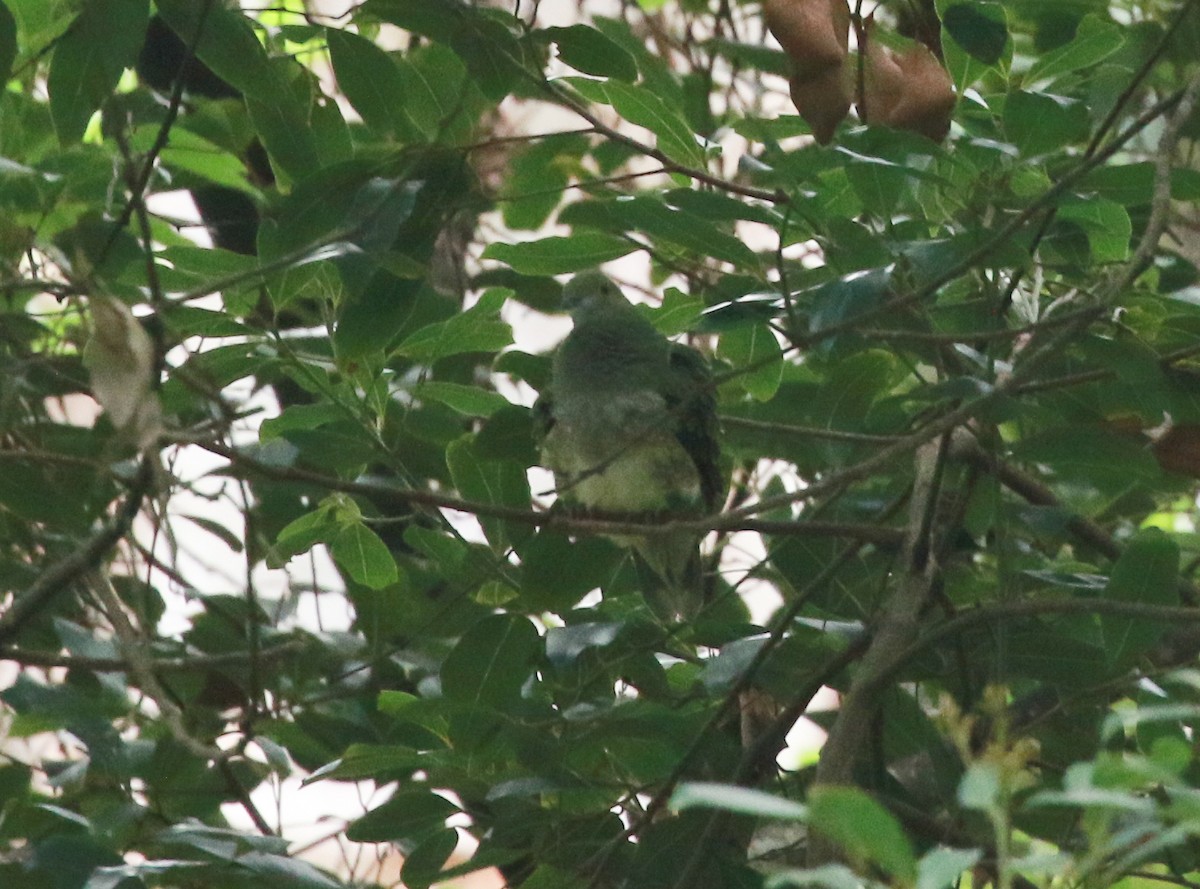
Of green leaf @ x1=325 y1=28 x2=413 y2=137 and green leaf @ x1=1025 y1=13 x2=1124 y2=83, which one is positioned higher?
green leaf @ x1=325 y1=28 x2=413 y2=137

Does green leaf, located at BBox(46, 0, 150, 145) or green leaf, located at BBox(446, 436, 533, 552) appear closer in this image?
green leaf, located at BBox(46, 0, 150, 145)

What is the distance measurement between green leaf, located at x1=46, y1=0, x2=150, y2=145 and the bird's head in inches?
48.6

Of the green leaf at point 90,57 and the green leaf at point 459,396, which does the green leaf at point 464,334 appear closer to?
the green leaf at point 459,396

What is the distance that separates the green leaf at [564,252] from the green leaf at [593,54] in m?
0.29

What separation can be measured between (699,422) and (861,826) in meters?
1.88

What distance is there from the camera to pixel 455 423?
2.68 m

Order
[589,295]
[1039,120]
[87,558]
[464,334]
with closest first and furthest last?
[87,558] → [1039,120] → [464,334] → [589,295]

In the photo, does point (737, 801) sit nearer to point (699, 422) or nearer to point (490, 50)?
point (490, 50)

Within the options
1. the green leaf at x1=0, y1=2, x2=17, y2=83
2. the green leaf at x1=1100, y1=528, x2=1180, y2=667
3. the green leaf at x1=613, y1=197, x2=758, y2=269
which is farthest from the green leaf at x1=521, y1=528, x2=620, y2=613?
the green leaf at x1=0, y1=2, x2=17, y2=83

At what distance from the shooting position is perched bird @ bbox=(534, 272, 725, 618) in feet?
9.37

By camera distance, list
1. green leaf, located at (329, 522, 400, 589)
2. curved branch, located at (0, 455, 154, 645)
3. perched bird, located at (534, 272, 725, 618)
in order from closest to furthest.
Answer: curved branch, located at (0, 455, 154, 645)
green leaf, located at (329, 522, 400, 589)
perched bird, located at (534, 272, 725, 618)

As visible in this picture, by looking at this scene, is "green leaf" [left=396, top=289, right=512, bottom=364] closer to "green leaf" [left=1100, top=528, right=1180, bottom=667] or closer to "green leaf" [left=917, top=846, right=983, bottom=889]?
"green leaf" [left=1100, top=528, right=1180, bottom=667]

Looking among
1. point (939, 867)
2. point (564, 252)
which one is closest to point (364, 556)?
point (564, 252)

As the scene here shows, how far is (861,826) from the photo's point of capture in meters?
0.91
